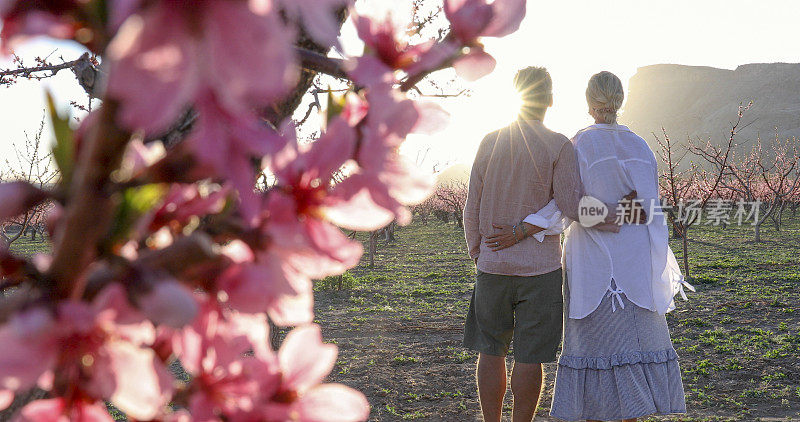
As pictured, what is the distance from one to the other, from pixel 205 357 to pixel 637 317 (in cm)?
340

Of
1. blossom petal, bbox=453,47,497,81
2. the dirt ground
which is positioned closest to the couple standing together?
the dirt ground

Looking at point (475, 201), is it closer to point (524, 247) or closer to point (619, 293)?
point (524, 247)

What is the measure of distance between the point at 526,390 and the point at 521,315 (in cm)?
43

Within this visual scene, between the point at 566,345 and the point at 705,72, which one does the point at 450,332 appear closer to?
the point at 566,345

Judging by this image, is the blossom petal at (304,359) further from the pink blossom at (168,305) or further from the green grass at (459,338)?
the green grass at (459,338)

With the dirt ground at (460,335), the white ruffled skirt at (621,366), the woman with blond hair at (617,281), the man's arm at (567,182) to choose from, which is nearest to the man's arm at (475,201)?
the woman with blond hair at (617,281)

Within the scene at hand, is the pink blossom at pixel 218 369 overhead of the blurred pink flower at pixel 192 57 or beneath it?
beneath

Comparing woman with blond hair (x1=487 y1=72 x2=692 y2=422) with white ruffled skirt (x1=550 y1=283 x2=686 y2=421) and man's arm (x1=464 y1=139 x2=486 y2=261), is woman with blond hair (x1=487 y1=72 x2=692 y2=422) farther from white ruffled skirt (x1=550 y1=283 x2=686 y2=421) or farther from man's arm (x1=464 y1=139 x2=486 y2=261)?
man's arm (x1=464 y1=139 x2=486 y2=261)

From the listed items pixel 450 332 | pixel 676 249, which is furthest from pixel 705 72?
pixel 450 332

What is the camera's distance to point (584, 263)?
3.47 m

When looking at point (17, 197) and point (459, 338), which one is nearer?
point (17, 197)

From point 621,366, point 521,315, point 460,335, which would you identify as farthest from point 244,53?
point 460,335

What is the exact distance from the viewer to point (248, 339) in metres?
0.45

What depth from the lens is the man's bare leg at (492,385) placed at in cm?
354
